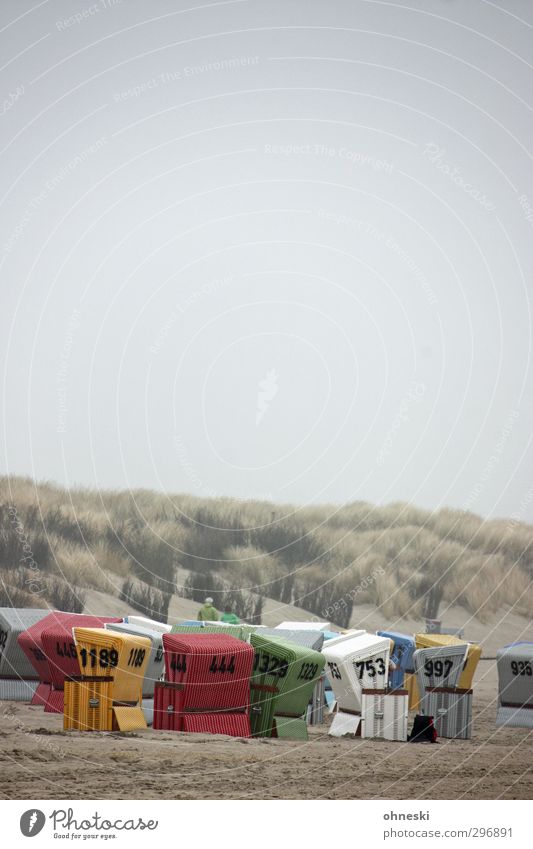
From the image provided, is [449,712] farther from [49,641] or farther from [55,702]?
[49,641]

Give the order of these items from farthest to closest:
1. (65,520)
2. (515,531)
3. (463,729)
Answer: (515,531), (65,520), (463,729)

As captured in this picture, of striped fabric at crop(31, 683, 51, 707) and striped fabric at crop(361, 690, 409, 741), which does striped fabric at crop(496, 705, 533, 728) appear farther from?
striped fabric at crop(31, 683, 51, 707)

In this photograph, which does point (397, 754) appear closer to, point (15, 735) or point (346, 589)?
point (15, 735)

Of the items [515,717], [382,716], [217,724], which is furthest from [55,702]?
[515,717]

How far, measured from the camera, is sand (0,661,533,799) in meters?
16.4

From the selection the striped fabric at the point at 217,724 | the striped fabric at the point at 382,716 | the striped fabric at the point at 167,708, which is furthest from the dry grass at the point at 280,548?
the striped fabric at the point at 217,724

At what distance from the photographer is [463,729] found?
78.3ft

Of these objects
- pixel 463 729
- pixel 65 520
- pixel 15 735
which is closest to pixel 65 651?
pixel 15 735

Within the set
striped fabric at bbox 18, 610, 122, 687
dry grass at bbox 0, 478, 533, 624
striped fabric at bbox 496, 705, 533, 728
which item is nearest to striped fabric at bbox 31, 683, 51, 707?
striped fabric at bbox 18, 610, 122, 687

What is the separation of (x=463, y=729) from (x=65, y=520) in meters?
26.4
